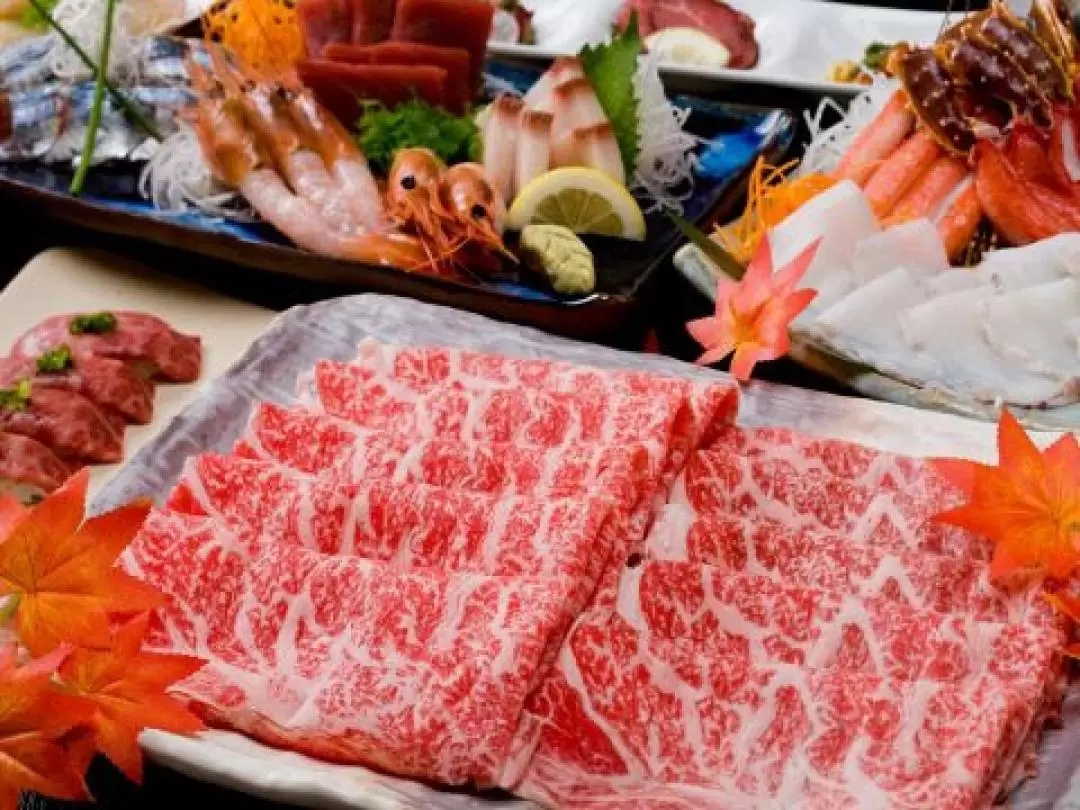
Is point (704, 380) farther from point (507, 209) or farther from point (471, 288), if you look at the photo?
point (507, 209)

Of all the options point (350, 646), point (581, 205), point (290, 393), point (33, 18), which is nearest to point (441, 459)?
point (350, 646)

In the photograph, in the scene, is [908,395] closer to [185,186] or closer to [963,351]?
[963,351]

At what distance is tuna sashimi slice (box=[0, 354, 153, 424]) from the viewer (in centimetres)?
353

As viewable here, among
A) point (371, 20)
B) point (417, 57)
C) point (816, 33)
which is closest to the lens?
point (417, 57)

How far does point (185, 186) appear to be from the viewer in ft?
14.1

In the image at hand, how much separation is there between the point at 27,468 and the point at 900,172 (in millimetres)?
2421

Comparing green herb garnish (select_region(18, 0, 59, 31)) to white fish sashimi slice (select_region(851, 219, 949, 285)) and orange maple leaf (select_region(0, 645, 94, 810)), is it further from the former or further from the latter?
orange maple leaf (select_region(0, 645, 94, 810))

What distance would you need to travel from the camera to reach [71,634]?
2293mm

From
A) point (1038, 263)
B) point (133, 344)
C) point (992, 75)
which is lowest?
point (133, 344)

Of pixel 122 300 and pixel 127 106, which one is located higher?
pixel 127 106

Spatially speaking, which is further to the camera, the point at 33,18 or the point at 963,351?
the point at 33,18

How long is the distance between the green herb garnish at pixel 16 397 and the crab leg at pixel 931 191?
2250mm

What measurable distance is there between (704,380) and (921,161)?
120cm

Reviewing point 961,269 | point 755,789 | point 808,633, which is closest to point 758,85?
point 961,269
